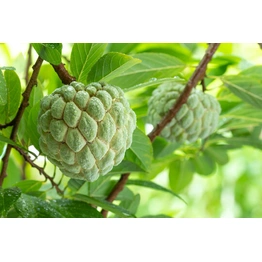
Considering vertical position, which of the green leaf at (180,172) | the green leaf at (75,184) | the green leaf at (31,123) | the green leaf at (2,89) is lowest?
the green leaf at (180,172)

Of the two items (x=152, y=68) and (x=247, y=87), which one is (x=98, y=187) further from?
(x=247, y=87)

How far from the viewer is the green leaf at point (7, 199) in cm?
81

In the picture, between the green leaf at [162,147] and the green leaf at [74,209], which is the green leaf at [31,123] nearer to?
the green leaf at [74,209]

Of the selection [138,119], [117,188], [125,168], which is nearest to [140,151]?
[125,168]

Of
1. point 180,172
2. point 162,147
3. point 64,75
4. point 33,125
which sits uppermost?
point 64,75

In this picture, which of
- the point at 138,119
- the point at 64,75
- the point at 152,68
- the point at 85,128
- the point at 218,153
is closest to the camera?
the point at 85,128

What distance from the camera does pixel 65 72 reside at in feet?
2.81

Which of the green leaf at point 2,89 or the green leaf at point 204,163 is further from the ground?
the green leaf at point 2,89

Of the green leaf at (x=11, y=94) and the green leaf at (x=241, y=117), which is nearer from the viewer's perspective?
the green leaf at (x=11, y=94)

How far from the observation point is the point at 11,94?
917 mm

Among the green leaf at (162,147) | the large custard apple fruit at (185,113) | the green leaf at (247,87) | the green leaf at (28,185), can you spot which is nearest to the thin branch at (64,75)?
the green leaf at (28,185)

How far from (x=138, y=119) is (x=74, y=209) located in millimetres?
500

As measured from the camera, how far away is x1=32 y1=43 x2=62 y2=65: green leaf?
809mm
